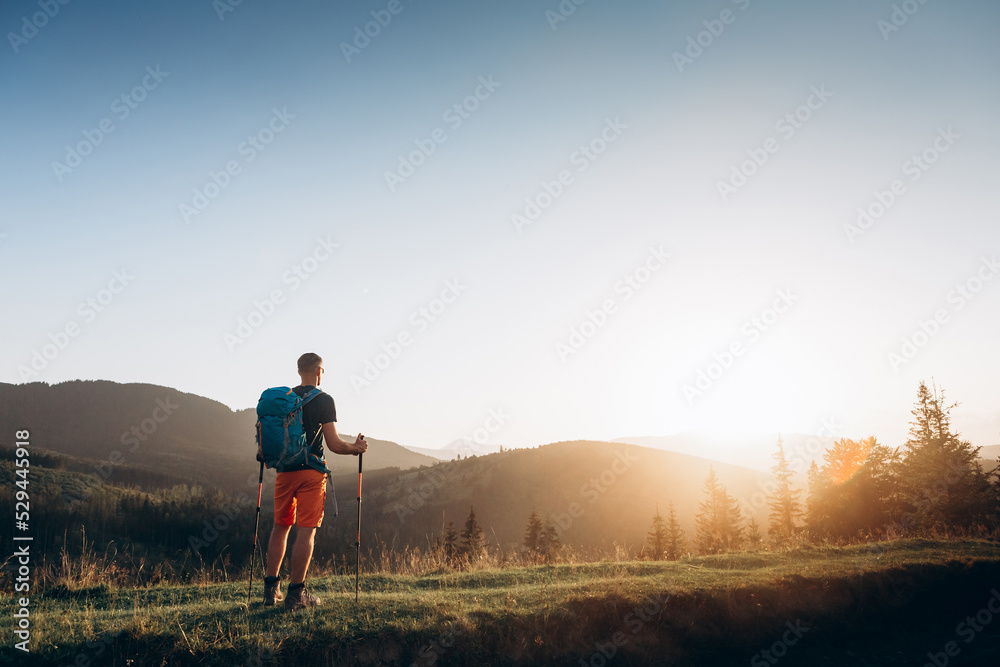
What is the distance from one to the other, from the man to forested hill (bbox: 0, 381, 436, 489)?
11800 cm

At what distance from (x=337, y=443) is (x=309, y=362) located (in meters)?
1.24

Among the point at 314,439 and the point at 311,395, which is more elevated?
the point at 311,395

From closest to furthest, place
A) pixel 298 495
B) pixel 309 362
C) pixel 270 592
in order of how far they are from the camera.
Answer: pixel 298 495, pixel 270 592, pixel 309 362

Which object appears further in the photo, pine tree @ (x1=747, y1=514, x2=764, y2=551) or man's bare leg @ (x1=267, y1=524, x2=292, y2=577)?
pine tree @ (x1=747, y1=514, x2=764, y2=551)

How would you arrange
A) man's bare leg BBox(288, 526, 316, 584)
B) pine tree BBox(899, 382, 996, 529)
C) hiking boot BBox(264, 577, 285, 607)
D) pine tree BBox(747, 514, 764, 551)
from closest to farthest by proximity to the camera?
man's bare leg BBox(288, 526, 316, 584), hiking boot BBox(264, 577, 285, 607), pine tree BBox(747, 514, 764, 551), pine tree BBox(899, 382, 996, 529)

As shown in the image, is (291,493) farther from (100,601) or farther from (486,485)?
(486,485)

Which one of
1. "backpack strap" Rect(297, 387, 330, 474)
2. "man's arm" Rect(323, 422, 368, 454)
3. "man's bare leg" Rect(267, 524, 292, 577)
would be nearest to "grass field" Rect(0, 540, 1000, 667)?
"man's bare leg" Rect(267, 524, 292, 577)

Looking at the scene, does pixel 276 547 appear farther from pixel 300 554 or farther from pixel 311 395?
pixel 311 395

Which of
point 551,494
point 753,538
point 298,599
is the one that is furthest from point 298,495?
point 551,494

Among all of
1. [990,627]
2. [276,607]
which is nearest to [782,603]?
[990,627]

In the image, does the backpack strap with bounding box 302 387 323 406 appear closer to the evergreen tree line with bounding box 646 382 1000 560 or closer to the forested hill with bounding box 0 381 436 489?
the evergreen tree line with bounding box 646 382 1000 560

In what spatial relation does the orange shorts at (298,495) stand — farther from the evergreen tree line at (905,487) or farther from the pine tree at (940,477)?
the pine tree at (940,477)

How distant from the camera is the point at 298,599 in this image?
5914 mm

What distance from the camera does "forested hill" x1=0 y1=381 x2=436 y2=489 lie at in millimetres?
123750
